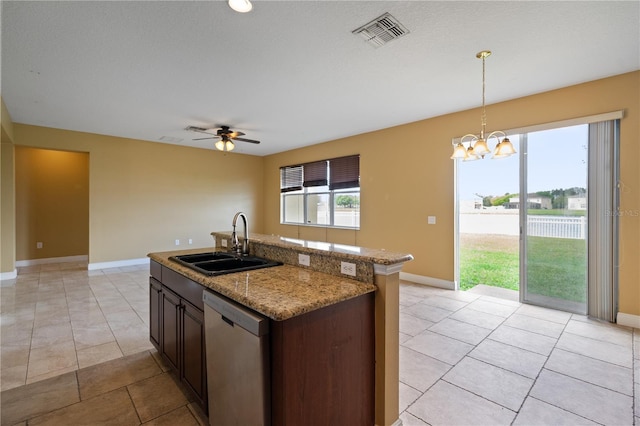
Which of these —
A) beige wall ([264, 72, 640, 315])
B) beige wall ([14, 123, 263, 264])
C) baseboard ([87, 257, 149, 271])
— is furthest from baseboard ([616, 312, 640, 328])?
baseboard ([87, 257, 149, 271])

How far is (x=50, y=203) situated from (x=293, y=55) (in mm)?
6957

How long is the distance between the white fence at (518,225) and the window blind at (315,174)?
3126 mm

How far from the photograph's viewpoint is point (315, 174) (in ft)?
22.4

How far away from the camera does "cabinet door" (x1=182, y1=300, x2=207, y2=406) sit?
176 cm

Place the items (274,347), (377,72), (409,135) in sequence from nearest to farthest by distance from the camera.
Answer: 1. (274,347)
2. (377,72)
3. (409,135)

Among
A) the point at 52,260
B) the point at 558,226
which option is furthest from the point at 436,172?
the point at 52,260

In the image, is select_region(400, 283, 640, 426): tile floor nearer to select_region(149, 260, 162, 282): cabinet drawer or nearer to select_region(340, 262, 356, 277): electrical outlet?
select_region(340, 262, 356, 277): electrical outlet

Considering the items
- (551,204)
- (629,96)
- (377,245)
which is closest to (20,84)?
(377,245)

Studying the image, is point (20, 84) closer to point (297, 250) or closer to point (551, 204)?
point (297, 250)

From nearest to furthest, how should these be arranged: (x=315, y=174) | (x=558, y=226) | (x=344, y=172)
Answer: (x=558, y=226) → (x=344, y=172) → (x=315, y=174)

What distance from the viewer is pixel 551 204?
3664 mm

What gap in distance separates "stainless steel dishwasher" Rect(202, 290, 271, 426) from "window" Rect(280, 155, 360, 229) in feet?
14.7

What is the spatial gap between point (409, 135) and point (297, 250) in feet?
12.1

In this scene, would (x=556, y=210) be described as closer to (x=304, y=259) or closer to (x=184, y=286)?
(x=304, y=259)
